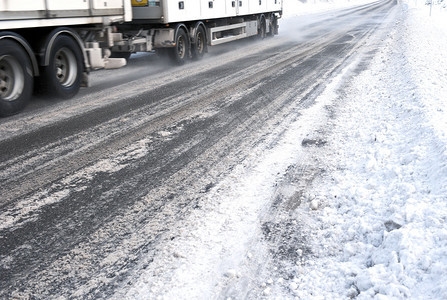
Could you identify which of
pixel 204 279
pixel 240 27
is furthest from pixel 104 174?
pixel 240 27

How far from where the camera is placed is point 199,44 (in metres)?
13.6

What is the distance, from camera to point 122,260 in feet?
9.51

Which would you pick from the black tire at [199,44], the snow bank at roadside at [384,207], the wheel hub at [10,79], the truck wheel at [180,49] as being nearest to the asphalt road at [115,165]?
the wheel hub at [10,79]

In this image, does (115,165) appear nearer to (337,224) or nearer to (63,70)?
(337,224)

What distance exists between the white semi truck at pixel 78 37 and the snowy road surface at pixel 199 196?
1.86 feet

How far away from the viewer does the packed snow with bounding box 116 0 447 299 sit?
2.53 m

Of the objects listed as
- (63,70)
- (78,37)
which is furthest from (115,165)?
(78,37)

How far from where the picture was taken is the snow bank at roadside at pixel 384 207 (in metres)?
2.46

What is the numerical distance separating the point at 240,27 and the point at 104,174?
1372 centimetres

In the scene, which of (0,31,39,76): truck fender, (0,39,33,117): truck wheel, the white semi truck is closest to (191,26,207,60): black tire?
the white semi truck

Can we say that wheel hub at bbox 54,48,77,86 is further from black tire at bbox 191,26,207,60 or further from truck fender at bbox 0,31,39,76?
black tire at bbox 191,26,207,60

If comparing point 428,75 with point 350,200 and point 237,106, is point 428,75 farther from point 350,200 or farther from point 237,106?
point 350,200

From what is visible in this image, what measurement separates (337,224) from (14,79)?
5.72 meters

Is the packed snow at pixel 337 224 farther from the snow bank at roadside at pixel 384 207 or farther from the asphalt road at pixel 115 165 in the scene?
the asphalt road at pixel 115 165
